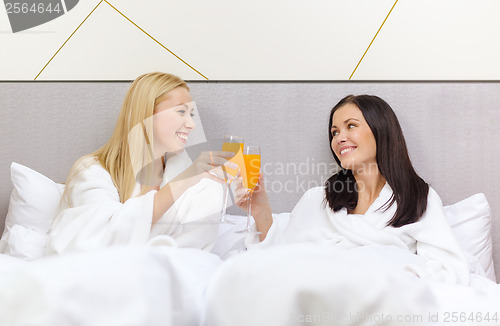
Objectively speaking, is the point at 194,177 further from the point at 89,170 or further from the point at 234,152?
the point at 89,170

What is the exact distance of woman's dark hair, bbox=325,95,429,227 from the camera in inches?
60.8

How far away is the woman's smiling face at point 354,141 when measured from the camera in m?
1.65

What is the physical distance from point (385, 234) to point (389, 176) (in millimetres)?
220

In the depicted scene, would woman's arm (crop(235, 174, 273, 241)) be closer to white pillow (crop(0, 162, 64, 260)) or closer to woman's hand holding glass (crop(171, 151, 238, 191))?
woman's hand holding glass (crop(171, 151, 238, 191))

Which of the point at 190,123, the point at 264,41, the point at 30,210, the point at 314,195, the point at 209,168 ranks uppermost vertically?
the point at 264,41

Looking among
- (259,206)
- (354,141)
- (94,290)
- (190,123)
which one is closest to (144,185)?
(190,123)

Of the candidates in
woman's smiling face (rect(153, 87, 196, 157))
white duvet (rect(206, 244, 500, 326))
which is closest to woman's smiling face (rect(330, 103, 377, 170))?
woman's smiling face (rect(153, 87, 196, 157))

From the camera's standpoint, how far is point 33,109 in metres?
1.98

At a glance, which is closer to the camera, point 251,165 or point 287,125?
point 251,165

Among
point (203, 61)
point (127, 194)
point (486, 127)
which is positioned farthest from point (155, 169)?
point (486, 127)

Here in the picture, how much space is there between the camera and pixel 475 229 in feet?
5.41

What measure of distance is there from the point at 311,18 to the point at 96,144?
1000mm

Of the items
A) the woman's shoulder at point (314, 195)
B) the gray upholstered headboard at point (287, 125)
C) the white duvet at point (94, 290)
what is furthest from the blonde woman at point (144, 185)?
the white duvet at point (94, 290)

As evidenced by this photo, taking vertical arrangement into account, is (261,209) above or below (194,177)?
below
